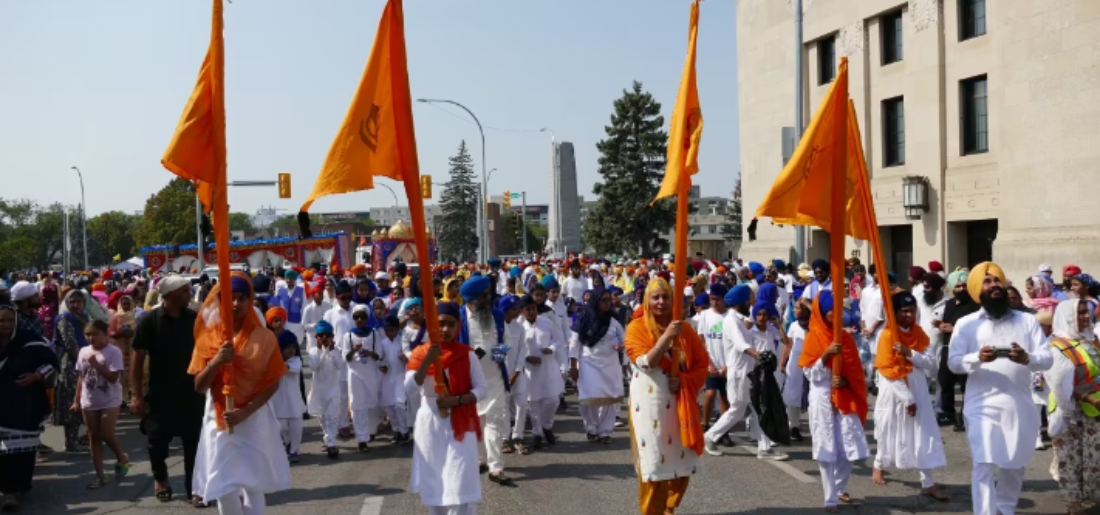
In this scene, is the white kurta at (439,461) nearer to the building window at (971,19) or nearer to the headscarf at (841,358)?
the headscarf at (841,358)

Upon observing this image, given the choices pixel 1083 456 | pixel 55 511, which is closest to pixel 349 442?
pixel 55 511

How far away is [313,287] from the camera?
1661 centimetres

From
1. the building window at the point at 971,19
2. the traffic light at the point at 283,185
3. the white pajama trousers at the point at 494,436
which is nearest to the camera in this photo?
the white pajama trousers at the point at 494,436

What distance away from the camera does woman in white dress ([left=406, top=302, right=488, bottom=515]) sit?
21.4 feet

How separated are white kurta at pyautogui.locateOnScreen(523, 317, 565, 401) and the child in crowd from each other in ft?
13.8

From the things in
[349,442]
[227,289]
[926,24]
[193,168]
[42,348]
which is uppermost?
[926,24]

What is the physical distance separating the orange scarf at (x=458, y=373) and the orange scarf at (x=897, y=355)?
361 centimetres

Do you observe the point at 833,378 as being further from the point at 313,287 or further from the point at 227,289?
the point at 313,287

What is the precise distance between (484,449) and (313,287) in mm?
7331

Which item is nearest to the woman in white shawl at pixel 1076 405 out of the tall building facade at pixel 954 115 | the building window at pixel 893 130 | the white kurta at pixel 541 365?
the white kurta at pixel 541 365

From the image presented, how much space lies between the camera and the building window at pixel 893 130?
27000 mm

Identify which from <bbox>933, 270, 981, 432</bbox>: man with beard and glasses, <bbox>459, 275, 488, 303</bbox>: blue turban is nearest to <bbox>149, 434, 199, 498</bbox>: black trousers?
<bbox>459, 275, 488, 303</bbox>: blue turban

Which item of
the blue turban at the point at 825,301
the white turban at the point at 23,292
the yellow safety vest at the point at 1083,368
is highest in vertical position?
the white turban at the point at 23,292

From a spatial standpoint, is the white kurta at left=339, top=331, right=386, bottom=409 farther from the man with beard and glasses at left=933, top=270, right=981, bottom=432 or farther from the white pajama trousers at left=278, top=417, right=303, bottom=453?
the man with beard and glasses at left=933, top=270, right=981, bottom=432
